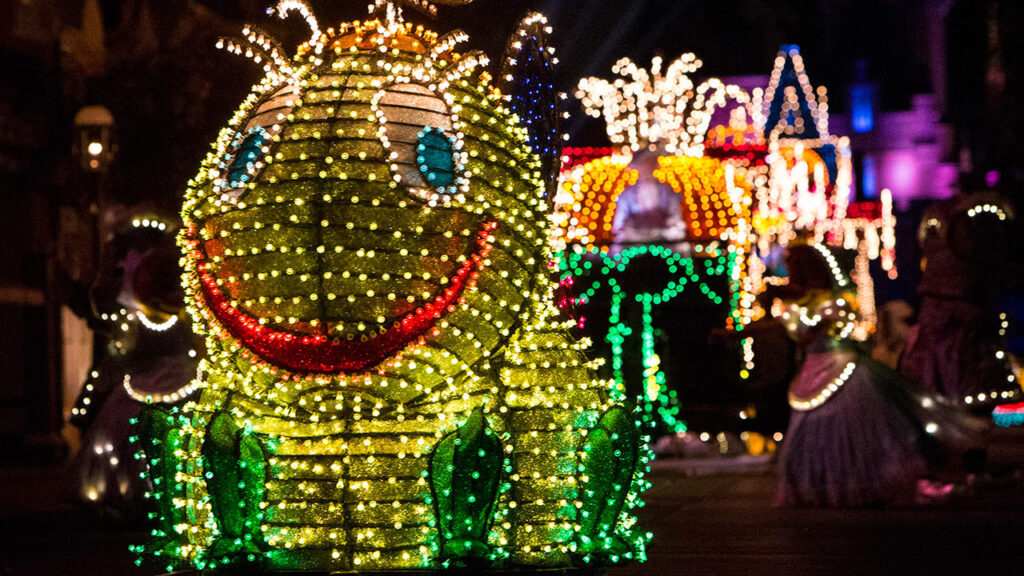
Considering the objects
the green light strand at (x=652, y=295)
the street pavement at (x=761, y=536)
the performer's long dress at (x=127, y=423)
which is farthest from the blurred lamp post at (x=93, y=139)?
the performer's long dress at (x=127, y=423)

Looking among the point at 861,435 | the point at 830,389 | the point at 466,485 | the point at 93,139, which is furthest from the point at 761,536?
the point at 93,139

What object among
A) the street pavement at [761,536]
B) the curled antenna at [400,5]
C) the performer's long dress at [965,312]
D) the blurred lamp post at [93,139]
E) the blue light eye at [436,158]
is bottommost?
the street pavement at [761,536]

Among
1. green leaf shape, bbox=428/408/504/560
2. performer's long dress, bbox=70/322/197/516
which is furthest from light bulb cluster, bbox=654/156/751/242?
green leaf shape, bbox=428/408/504/560

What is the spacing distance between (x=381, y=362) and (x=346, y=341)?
0.13 meters

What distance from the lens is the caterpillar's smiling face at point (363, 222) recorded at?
470cm

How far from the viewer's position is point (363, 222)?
474 centimetres

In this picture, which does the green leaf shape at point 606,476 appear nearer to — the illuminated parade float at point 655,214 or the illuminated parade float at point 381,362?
the illuminated parade float at point 381,362

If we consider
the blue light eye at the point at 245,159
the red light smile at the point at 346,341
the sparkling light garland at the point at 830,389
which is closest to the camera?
the red light smile at the point at 346,341

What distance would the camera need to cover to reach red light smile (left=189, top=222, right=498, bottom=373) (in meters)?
4.66

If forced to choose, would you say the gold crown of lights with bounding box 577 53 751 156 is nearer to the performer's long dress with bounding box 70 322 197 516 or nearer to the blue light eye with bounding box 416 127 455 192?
the performer's long dress with bounding box 70 322 197 516

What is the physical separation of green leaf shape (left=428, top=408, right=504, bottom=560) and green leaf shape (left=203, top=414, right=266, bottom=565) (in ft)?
1.79

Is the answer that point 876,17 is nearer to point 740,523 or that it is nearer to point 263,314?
point 740,523

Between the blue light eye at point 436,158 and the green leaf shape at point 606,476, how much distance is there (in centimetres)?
89

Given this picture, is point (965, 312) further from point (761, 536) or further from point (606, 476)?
point (606, 476)
